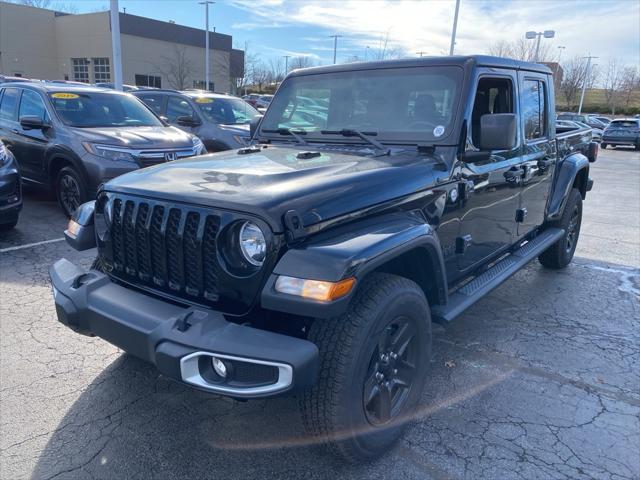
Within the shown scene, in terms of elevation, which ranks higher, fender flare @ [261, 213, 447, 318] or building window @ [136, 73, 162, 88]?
building window @ [136, 73, 162, 88]

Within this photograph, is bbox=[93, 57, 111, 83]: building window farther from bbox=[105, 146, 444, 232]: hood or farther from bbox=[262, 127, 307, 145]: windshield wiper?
bbox=[105, 146, 444, 232]: hood

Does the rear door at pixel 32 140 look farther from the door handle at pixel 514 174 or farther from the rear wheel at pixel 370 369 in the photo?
the rear wheel at pixel 370 369

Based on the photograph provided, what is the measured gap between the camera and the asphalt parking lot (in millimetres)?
2416

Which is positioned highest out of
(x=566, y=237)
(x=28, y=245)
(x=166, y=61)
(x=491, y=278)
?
(x=166, y=61)

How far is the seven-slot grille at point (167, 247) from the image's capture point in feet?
7.24

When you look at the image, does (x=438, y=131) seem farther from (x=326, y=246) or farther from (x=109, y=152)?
(x=109, y=152)

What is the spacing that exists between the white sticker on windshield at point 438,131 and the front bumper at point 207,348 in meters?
1.69

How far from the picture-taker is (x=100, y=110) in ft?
23.6

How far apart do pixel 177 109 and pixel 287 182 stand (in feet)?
26.7

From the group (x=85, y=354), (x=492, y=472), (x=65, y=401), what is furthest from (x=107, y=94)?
(x=492, y=472)

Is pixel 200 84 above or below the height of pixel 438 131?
above

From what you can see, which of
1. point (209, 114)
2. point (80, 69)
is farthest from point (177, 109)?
point (80, 69)

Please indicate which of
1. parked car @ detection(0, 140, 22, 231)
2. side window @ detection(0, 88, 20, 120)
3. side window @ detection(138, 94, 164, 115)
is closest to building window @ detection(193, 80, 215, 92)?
side window @ detection(138, 94, 164, 115)

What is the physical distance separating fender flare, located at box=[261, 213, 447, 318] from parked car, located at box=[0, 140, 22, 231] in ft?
16.1
